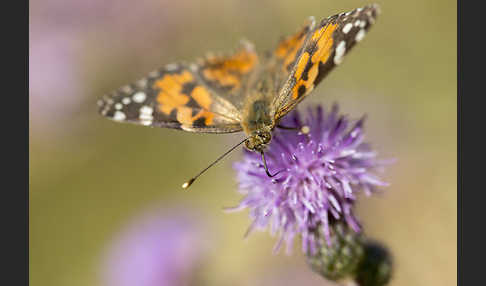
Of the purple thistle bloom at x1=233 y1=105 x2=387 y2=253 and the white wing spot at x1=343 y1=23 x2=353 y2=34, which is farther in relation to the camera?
the purple thistle bloom at x1=233 y1=105 x2=387 y2=253

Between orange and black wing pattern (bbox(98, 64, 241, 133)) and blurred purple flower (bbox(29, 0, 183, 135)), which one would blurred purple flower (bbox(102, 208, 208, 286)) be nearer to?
blurred purple flower (bbox(29, 0, 183, 135))

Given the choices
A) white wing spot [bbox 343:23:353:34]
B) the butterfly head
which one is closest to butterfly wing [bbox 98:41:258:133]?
the butterfly head

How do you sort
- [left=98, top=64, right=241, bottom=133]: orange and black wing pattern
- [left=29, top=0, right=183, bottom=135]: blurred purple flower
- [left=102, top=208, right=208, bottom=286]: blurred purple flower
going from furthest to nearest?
[left=29, top=0, right=183, bottom=135]: blurred purple flower, [left=102, top=208, right=208, bottom=286]: blurred purple flower, [left=98, top=64, right=241, bottom=133]: orange and black wing pattern

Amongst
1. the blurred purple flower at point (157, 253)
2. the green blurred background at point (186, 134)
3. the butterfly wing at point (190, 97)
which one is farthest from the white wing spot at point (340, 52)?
the blurred purple flower at point (157, 253)

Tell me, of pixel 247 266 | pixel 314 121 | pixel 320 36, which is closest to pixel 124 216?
pixel 247 266

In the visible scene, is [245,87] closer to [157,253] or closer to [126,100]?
[126,100]
